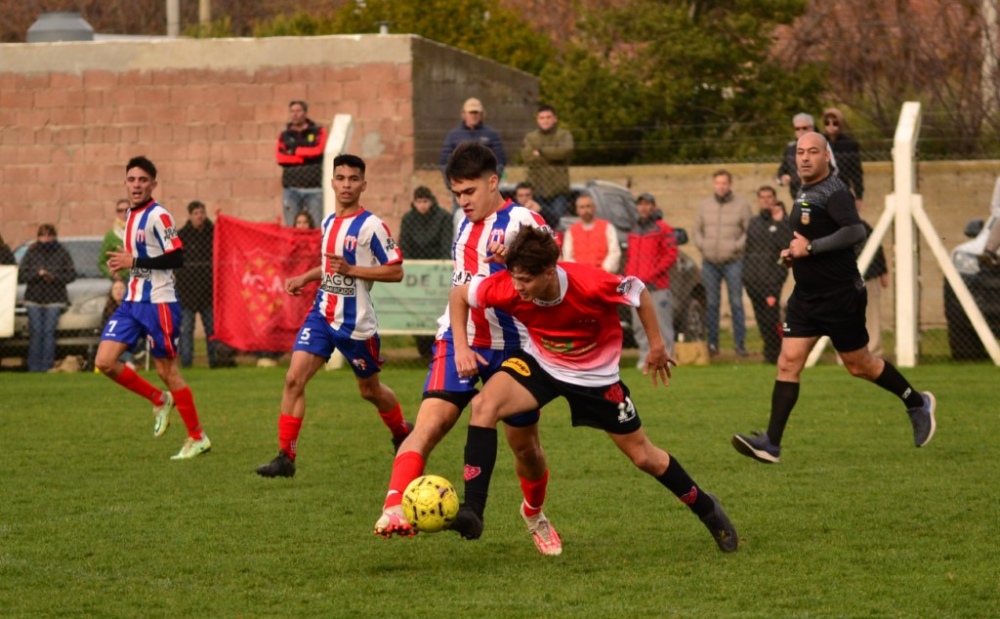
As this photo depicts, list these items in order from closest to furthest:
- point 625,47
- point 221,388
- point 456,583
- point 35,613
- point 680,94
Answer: point 35,613
point 456,583
point 221,388
point 680,94
point 625,47

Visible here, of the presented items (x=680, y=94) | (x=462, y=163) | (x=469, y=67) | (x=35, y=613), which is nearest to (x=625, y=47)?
(x=680, y=94)

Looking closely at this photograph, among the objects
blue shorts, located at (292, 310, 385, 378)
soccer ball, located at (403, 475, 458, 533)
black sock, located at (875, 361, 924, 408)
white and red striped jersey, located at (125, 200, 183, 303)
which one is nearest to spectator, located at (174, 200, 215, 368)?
white and red striped jersey, located at (125, 200, 183, 303)

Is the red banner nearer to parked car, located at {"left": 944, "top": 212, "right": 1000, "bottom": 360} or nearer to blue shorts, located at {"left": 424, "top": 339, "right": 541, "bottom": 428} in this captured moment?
parked car, located at {"left": 944, "top": 212, "right": 1000, "bottom": 360}

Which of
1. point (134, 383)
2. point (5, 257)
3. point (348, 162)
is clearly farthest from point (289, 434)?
point (5, 257)

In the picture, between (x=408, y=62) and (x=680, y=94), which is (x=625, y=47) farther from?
(x=408, y=62)

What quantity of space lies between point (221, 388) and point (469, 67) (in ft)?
32.8

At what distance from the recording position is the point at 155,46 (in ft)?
74.1

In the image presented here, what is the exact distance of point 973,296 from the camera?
16.0 metres

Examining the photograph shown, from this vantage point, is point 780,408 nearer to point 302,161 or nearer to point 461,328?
point 461,328

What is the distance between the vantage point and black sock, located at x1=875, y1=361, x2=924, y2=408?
9.87 metres

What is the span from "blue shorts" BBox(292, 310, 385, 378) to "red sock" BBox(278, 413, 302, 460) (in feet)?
1.47

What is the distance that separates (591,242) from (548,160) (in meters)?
1.37

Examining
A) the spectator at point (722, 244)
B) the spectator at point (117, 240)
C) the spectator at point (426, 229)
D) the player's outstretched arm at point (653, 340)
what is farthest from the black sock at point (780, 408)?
the spectator at point (117, 240)

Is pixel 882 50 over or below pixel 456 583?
over
